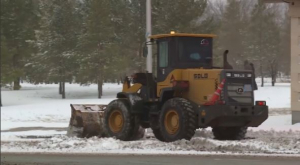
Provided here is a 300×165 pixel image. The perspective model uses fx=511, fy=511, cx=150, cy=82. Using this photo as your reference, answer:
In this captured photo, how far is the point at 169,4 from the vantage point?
38.7 m

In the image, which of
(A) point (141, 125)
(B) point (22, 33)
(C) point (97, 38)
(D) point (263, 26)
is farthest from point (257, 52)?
(B) point (22, 33)

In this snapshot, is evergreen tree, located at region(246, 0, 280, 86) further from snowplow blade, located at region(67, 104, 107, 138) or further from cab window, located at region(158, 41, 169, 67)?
cab window, located at region(158, 41, 169, 67)

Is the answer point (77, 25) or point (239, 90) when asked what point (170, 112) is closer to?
point (239, 90)

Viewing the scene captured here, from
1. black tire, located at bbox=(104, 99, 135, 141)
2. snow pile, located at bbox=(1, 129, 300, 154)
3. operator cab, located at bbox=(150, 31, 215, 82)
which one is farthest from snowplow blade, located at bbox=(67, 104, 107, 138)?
operator cab, located at bbox=(150, 31, 215, 82)

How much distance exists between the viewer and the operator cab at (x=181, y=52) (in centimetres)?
1362

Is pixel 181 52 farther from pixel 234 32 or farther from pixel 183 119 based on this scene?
pixel 234 32

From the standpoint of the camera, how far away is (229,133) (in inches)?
561

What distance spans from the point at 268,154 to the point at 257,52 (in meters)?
50.0

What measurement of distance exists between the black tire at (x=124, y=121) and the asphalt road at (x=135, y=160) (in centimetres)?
279

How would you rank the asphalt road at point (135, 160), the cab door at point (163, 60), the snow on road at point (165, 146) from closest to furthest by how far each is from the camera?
the asphalt road at point (135, 160)
the snow on road at point (165, 146)
the cab door at point (163, 60)

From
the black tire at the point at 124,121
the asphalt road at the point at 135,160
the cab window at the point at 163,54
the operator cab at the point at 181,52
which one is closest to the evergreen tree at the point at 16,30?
the asphalt road at the point at 135,160

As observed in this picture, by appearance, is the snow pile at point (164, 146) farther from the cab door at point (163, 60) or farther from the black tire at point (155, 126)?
the cab door at point (163, 60)

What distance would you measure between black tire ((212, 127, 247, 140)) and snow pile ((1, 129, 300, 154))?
262 mm

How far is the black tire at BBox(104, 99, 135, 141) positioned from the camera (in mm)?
14031
